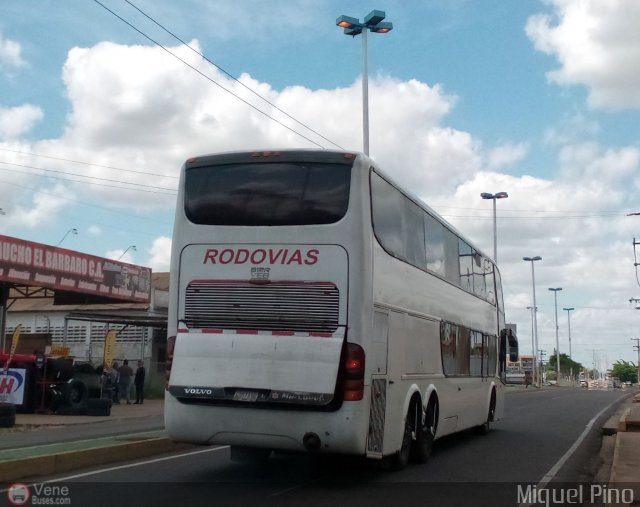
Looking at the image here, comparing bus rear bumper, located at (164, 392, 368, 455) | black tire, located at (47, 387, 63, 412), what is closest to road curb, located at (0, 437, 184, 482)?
bus rear bumper, located at (164, 392, 368, 455)

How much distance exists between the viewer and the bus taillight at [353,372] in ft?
32.7

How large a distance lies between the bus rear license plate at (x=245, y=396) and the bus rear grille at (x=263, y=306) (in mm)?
804

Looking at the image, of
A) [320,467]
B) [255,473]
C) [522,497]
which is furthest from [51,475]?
[522,497]

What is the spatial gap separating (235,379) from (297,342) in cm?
91

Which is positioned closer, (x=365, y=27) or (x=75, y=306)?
(x=365, y=27)

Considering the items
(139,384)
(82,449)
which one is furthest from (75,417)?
(82,449)

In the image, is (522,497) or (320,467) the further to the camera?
(320,467)

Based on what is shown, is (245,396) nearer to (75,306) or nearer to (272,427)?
(272,427)

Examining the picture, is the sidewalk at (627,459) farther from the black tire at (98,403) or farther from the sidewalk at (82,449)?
the black tire at (98,403)

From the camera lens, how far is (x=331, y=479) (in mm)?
11297

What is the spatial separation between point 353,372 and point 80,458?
467cm

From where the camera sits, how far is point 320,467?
1248cm

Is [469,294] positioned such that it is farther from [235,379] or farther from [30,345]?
[30,345]

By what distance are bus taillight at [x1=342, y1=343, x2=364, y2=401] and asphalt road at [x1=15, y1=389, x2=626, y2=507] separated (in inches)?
47.2
